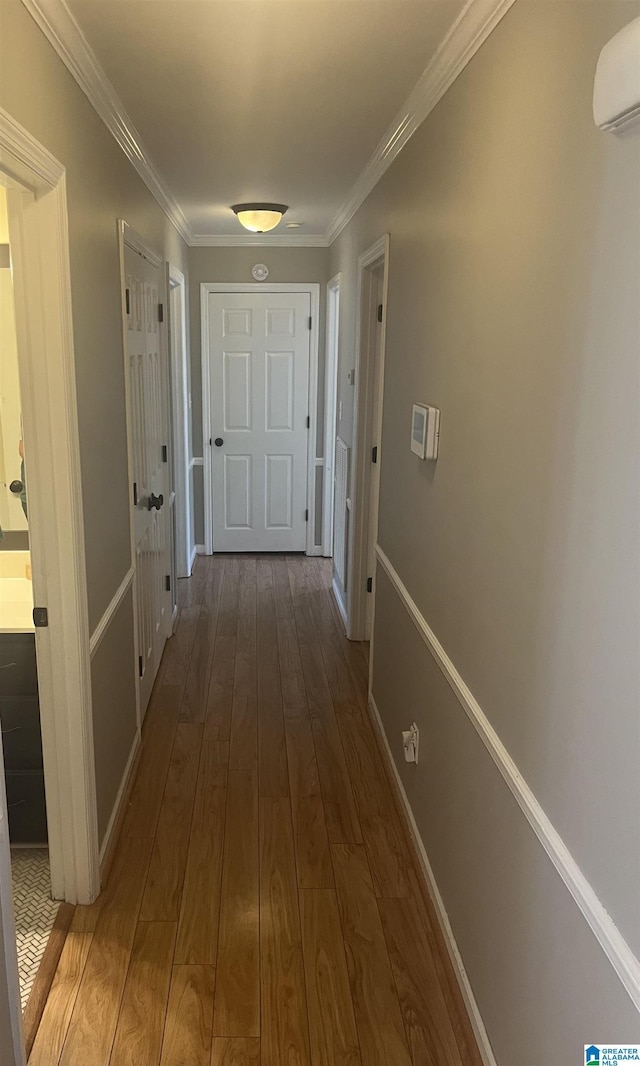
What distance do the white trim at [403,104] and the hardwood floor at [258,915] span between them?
2319mm

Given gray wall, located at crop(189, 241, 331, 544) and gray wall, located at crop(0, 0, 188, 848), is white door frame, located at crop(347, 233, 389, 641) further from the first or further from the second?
gray wall, located at crop(189, 241, 331, 544)

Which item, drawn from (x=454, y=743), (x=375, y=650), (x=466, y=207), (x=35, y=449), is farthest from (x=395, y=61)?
(x=375, y=650)

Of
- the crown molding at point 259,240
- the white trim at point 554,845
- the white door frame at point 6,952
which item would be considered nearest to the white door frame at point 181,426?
the crown molding at point 259,240

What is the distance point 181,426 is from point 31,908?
11.4 ft

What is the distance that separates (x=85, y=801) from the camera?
209cm

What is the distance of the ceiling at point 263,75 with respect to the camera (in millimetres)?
1722

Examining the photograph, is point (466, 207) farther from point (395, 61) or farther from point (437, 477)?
point (437, 477)

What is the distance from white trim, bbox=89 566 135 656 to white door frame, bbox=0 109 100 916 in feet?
0.30

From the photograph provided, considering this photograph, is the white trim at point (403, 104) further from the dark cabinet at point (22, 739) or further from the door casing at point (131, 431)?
the dark cabinet at point (22, 739)

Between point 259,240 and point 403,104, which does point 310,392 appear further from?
point 403,104

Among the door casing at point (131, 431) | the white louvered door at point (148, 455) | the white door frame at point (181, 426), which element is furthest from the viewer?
the white door frame at point (181, 426)

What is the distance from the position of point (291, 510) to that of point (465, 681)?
402 cm

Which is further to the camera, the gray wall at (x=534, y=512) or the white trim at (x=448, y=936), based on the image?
the white trim at (x=448, y=936)
